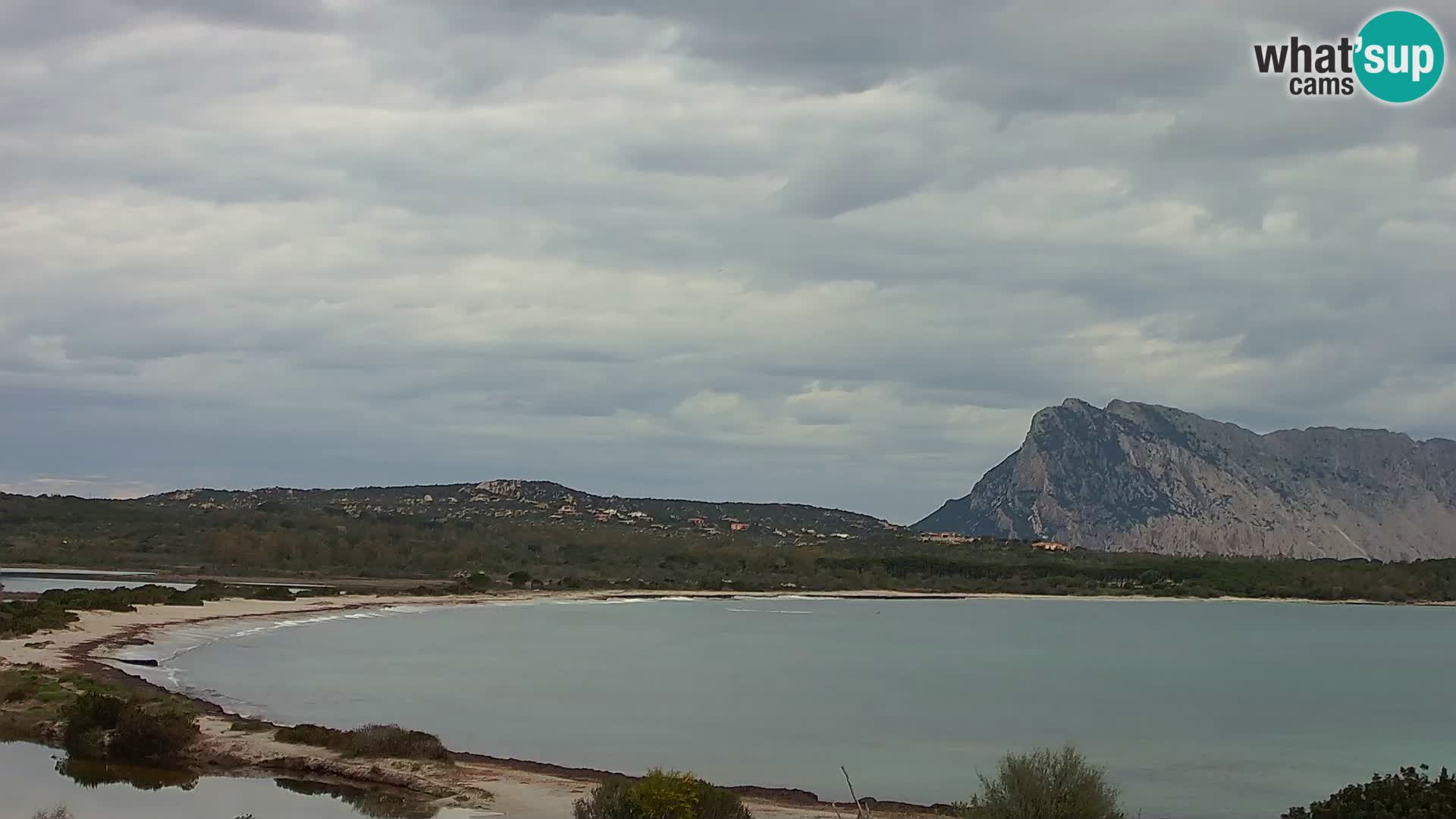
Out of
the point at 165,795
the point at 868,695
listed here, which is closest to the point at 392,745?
the point at 165,795

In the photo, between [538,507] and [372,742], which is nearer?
[372,742]

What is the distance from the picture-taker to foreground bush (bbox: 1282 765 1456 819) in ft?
39.1

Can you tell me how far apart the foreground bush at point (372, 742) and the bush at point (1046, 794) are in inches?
387

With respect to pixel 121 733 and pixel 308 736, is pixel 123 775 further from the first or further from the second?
pixel 308 736

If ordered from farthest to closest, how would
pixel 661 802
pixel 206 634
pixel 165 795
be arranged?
pixel 206 634 < pixel 165 795 < pixel 661 802

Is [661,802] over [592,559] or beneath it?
beneath

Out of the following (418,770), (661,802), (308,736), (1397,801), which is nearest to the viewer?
(1397,801)

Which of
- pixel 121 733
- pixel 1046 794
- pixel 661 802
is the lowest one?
pixel 121 733

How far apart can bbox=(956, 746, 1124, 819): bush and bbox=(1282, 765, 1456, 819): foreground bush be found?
2345 millimetres

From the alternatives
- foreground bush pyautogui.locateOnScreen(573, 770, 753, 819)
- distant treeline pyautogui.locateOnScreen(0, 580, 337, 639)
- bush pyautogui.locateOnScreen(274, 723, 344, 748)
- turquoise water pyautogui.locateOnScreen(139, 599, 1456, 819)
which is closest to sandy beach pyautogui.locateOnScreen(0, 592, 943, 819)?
bush pyautogui.locateOnScreen(274, 723, 344, 748)

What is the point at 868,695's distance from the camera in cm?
4150

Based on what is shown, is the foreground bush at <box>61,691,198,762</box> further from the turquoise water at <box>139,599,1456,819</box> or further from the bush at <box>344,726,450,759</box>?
the turquoise water at <box>139,599,1456,819</box>

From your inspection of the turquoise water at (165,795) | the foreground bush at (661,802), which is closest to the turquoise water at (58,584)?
the turquoise water at (165,795)

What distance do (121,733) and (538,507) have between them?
13291cm
